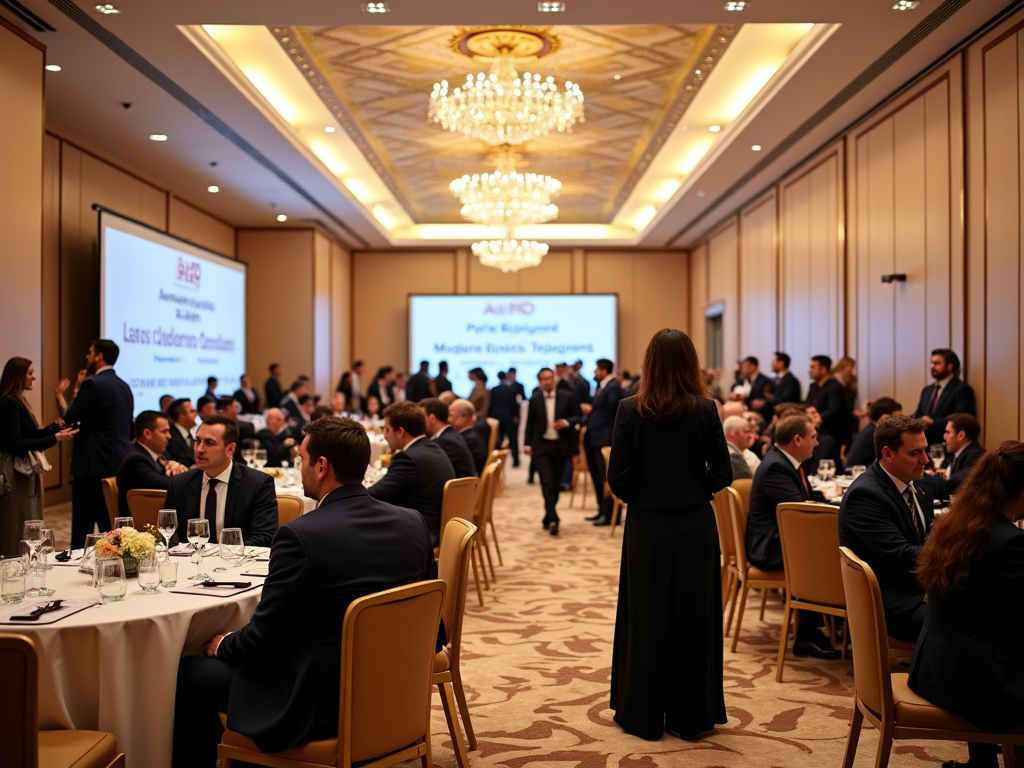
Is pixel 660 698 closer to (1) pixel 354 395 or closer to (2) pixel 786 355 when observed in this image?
(2) pixel 786 355

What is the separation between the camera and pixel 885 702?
269 centimetres

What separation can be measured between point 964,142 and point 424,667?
6636 mm

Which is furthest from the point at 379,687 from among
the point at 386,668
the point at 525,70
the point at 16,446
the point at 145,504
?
the point at 525,70

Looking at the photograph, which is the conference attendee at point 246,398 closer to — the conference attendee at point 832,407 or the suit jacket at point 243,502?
the conference attendee at point 832,407

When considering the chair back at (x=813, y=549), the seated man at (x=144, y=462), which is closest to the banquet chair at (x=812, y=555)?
the chair back at (x=813, y=549)

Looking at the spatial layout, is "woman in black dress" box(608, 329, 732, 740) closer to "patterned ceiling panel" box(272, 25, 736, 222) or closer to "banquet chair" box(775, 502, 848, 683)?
"banquet chair" box(775, 502, 848, 683)

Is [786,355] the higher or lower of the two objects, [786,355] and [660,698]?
the higher

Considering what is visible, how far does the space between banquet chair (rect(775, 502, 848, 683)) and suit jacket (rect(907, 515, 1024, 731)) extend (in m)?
1.42

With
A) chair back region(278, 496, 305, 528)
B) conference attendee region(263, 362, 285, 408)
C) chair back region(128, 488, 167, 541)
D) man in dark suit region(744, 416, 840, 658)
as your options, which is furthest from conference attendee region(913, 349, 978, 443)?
conference attendee region(263, 362, 285, 408)

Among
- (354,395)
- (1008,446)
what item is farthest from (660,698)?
(354,395)

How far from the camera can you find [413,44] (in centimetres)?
841

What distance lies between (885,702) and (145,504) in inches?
139

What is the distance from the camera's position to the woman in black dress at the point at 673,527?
352 centimetres

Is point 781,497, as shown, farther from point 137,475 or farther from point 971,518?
point 137,475
